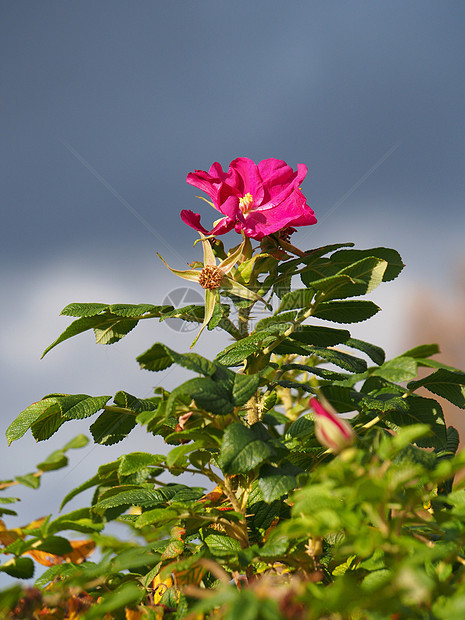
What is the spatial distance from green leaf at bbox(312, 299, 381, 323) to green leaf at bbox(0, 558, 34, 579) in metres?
0.63

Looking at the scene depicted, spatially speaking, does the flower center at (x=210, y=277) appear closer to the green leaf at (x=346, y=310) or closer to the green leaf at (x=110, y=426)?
the green leaf at (x=346, y=310)

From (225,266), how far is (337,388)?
1.10ft

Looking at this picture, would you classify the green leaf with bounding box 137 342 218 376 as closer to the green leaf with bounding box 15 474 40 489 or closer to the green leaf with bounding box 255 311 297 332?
the green leaf with bounding box 255 311 297 332

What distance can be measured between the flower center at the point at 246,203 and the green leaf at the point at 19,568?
77cm

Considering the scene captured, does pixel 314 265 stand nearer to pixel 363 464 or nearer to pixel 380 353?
pixel 380 353

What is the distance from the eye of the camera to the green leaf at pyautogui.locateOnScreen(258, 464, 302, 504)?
67cm

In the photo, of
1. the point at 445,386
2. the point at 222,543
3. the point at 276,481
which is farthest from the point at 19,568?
the point at 445,386

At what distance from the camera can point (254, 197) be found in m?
1.12

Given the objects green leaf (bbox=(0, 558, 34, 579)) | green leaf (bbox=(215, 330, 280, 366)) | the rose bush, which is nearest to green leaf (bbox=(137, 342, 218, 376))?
the rose bush

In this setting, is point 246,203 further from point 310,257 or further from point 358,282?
point 358,282

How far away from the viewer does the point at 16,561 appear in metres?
0.73

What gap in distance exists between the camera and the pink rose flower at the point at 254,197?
1062 mm

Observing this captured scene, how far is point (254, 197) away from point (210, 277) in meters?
0.23

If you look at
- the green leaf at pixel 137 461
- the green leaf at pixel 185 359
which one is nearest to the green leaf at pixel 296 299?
the green leaf at pixel 185 359
